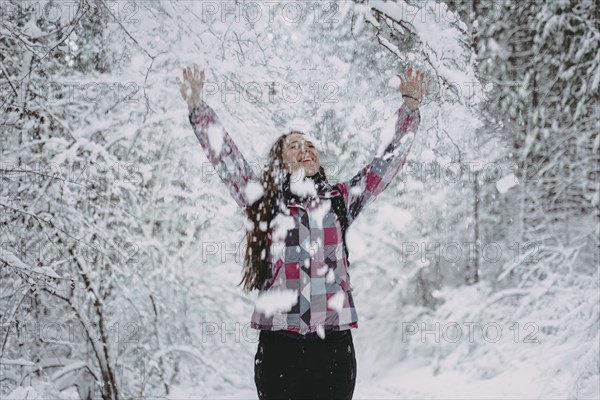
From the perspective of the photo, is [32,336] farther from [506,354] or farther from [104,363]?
[506,354]

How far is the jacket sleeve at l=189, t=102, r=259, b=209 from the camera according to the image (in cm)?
232

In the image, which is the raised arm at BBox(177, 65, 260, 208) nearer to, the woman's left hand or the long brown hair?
the long brown hair

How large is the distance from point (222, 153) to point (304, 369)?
953 mm

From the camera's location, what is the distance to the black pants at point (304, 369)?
2059mm

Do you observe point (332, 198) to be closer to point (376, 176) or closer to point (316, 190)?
point (316, 190)

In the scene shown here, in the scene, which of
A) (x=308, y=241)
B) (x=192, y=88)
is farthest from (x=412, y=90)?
(x=192, y=88)

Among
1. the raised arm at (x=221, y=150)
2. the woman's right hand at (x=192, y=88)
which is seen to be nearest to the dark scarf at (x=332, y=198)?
the raised arm at (x=221, y=150)

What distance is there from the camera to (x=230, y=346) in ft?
26.9

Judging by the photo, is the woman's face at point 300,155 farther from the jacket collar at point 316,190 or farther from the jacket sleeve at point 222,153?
the jacket sleeve at point 222,153

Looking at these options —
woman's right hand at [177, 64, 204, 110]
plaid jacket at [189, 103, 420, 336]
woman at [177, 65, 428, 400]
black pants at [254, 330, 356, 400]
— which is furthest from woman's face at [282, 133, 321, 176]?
black pants at [254, 330, 356, 400]

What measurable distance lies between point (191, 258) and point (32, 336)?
3.21m

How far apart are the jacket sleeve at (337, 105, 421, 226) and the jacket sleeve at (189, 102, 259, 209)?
0.43 metres

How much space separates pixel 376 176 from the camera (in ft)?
7.89

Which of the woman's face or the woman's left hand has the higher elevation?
the woman's left hand
